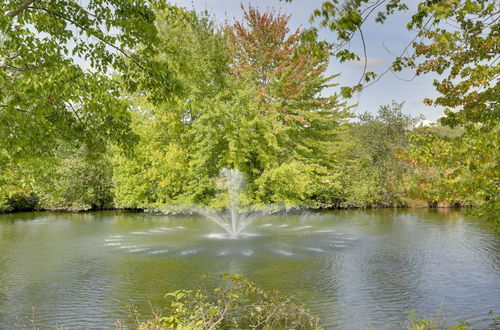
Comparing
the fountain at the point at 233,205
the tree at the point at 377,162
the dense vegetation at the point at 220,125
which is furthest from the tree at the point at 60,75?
the tree at the point at 377,162

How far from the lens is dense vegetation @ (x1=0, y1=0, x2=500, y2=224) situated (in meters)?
7.25

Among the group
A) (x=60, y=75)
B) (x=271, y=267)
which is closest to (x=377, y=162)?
(x=271, y=267)

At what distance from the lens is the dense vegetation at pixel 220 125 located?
7.25m

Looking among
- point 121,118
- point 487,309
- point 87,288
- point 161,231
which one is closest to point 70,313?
point 87,288

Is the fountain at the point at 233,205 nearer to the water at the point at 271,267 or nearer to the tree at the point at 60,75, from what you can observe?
the water at the point at 271,267

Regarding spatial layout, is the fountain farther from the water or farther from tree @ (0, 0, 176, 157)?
tree @ (0, 0, 176, 157)

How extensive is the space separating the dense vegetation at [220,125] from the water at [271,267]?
8.91 feet

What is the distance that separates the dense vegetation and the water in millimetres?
2717

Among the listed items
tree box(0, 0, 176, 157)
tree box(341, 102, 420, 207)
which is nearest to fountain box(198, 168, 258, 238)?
tree box(341, 102, 420, 207)

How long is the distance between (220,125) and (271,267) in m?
15.1

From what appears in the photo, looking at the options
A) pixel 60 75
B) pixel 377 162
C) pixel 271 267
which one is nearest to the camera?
pixel 60 75

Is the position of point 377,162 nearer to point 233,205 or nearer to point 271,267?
point 233,205

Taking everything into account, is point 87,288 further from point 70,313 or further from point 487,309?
point 487,309

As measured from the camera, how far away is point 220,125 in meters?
27.5
